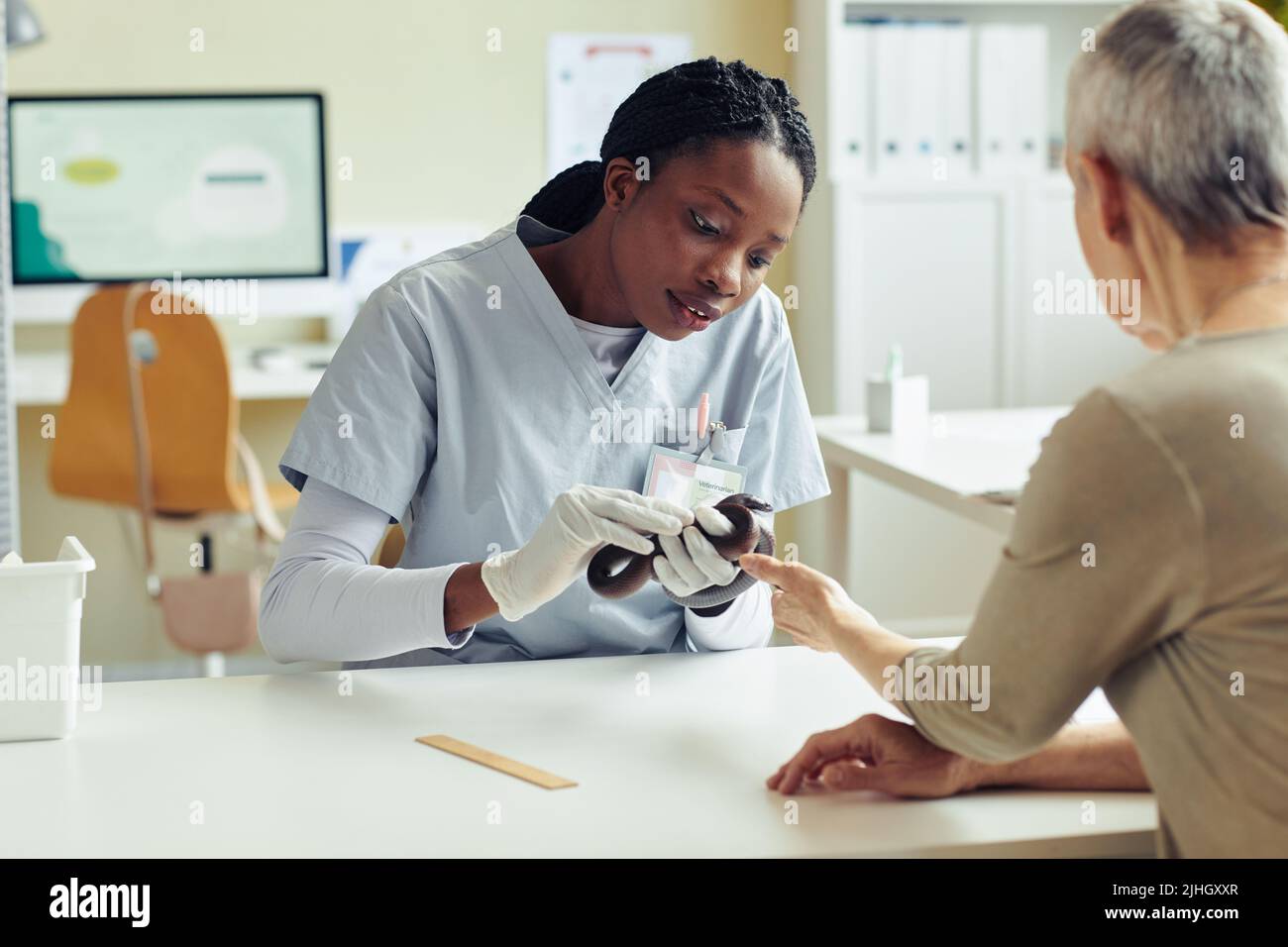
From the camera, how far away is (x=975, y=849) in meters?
0.96

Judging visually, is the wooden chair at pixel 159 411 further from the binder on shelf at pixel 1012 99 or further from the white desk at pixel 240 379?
the binder on shelf at pixel 1012 99

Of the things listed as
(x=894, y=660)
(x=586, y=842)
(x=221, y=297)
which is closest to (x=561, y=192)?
(x=894, y=660)

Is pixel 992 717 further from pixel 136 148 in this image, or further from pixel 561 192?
pixel 136 148

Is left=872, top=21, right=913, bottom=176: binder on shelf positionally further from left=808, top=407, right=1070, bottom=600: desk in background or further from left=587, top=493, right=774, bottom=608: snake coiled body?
left=587, top=493, right=774, bottom=608: snake coiled body

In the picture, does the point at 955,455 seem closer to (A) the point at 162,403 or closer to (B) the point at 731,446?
(B) the point at 731,446

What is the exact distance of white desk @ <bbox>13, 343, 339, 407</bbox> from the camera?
324 cm

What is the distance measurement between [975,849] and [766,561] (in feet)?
1.20

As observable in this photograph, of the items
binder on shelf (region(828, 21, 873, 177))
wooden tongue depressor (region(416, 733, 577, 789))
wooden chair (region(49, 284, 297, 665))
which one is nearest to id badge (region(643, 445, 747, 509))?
wooden tongue depressor (region(416, 733, 577, 789))

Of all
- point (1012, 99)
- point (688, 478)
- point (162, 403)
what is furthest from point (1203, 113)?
point (1012, 99)

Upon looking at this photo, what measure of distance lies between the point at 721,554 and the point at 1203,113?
57 cm

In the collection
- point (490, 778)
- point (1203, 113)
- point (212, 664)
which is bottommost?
point (212, 664)

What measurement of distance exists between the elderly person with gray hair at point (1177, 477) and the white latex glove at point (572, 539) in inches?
14.3

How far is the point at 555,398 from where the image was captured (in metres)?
1.50

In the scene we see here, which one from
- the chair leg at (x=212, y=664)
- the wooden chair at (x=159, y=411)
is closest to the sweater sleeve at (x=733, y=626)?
the wooden chair at (x=159, y=411)
